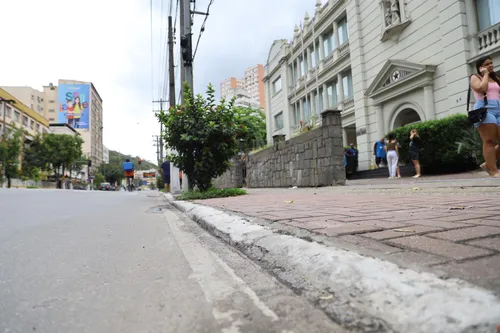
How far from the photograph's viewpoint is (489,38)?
33.8 feet

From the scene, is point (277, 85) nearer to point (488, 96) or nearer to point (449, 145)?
point (449, 145)

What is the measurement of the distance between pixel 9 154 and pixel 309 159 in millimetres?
35326

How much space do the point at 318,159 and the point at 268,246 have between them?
7.26 meters

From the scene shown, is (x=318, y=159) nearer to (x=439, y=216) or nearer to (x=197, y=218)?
(x=197, y=218)

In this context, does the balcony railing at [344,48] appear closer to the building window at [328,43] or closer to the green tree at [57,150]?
the building window at [328,43]

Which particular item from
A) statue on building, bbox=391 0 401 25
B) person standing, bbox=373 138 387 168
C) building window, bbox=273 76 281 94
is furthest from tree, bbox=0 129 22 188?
statue on building, bbox=391 0 401 25

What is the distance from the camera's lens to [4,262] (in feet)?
7.20

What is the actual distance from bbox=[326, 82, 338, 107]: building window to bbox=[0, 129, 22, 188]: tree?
31.5 meters

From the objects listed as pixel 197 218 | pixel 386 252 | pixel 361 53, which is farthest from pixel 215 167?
pixel 361 53

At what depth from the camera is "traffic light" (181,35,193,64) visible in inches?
437

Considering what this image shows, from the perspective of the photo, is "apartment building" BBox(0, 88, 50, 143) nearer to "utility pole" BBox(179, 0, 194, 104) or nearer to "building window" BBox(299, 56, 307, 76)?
"building window" BBox(299, 56, 307, 76)

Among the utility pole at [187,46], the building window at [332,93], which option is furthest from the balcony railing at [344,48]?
the utility pole at [187,46]

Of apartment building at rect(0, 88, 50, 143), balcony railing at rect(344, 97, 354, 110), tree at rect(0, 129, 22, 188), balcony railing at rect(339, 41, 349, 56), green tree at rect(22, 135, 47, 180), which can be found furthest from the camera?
green tree at rect(22, 135, 47, 180)

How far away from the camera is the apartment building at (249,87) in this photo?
65750 millimetres
